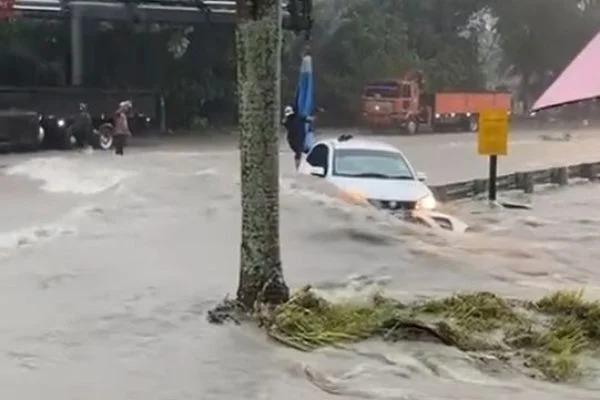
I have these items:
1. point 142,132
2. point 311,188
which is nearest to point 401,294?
point 311,188

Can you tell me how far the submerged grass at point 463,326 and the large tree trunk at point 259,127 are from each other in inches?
21.1

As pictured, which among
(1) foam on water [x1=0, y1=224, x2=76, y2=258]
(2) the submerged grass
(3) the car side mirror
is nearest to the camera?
(2) the submerged grass

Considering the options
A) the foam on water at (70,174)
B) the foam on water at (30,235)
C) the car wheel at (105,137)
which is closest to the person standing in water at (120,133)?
the car wheel at (105,137)

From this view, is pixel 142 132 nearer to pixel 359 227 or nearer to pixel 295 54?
pixel 295 54

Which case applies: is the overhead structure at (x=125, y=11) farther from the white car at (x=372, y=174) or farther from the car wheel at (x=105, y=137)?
the white car at (x=372, y=174)

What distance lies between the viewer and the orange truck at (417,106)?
5194cm

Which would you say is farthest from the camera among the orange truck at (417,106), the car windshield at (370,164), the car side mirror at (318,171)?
the orange truck at (417,106)

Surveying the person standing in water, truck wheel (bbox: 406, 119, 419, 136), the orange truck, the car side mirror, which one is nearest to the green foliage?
the car side mirror

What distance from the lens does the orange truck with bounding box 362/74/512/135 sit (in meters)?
51.9

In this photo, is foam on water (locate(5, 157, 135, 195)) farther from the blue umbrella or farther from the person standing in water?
the blue umbrella

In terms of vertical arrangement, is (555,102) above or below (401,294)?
above

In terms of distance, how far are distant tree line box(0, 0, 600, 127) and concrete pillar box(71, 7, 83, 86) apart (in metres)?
0.53

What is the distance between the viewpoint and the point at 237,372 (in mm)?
7992

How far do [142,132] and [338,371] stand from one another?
3577 cm
